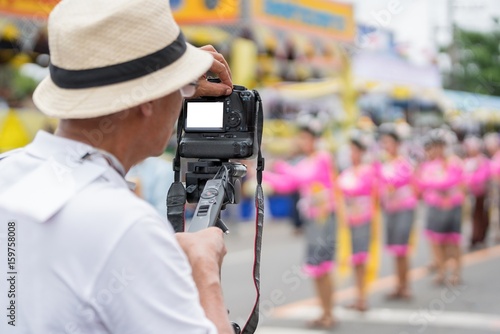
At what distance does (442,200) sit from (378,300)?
1.75 m

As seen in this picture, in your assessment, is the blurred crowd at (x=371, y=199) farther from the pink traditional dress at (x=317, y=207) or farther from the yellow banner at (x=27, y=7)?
the yellow banner at (x=27, y=7)

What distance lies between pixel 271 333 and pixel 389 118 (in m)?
17.6

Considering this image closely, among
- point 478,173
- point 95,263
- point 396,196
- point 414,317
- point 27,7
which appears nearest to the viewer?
point 95,263

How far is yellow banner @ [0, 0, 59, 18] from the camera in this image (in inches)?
402

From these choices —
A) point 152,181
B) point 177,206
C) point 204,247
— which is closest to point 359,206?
point 152,181

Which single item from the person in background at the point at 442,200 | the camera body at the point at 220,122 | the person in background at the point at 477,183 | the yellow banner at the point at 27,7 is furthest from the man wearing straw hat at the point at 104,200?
the person in background at the point at 477,183

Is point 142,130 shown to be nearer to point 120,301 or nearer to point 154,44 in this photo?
point 154,44

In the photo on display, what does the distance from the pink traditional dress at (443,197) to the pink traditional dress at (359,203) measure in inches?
66.2

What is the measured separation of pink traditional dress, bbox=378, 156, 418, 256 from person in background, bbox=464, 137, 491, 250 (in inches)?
159

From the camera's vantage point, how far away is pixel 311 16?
15.9m

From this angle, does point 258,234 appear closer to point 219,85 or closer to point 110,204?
point 219,85

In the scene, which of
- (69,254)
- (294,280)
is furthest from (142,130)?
(294,280)

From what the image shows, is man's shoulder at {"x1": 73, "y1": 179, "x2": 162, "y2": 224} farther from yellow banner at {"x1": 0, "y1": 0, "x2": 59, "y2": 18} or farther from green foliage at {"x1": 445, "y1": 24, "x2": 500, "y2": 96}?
green foliage at {"x1": 445, "y1": 24, "x2": 500, "y2": 96}

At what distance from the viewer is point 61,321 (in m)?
1.20
